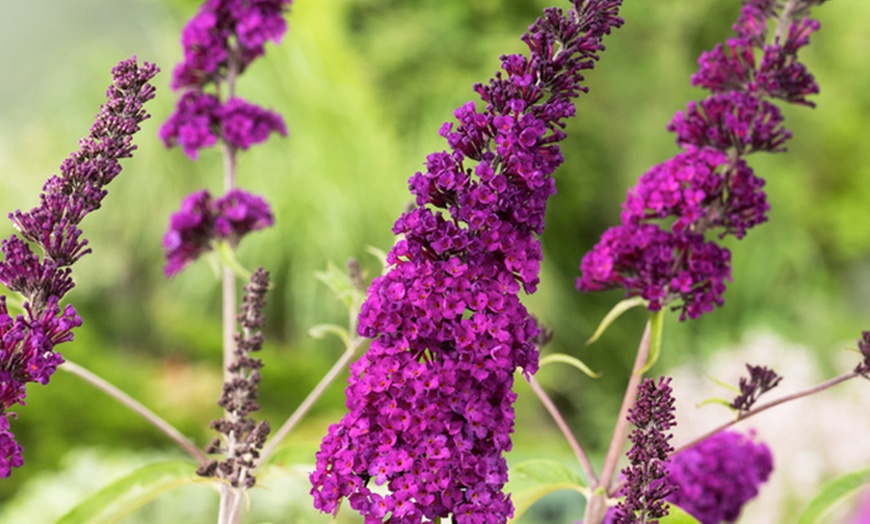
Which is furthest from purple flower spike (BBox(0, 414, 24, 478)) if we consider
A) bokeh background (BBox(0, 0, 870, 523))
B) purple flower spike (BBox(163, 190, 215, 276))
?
bokeh background (BBox(0, 0, 870, 523))

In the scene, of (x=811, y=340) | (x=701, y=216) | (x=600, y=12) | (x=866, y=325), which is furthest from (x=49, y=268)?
(x=866, y=325)

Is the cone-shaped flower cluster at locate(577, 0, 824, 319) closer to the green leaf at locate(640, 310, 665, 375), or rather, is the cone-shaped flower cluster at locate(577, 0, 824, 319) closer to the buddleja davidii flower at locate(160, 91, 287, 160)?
the green leaf at locate(640, 310, 665, 375)

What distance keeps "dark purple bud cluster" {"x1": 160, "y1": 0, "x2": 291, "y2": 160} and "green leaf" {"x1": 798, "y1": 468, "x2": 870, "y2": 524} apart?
25.5 inches

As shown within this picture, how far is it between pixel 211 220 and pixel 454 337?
0.58 meters

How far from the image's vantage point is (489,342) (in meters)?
0.55

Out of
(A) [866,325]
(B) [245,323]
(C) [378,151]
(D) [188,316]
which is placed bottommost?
(B) [245,323]

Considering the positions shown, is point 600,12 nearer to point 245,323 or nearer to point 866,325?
point 245,323

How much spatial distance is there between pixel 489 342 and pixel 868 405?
204cm

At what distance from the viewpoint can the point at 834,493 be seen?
0.85 m

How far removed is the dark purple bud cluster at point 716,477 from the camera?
937mm

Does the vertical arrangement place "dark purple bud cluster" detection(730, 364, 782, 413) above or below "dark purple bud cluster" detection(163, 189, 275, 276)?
below

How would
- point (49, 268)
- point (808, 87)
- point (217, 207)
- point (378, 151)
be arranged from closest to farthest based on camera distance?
point (49, 268), point (808, 87), point (217, 207), point (378, 151)

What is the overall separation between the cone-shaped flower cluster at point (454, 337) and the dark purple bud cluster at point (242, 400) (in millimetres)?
139

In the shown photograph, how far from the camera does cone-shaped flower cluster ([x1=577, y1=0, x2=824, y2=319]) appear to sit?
0.82 metres
